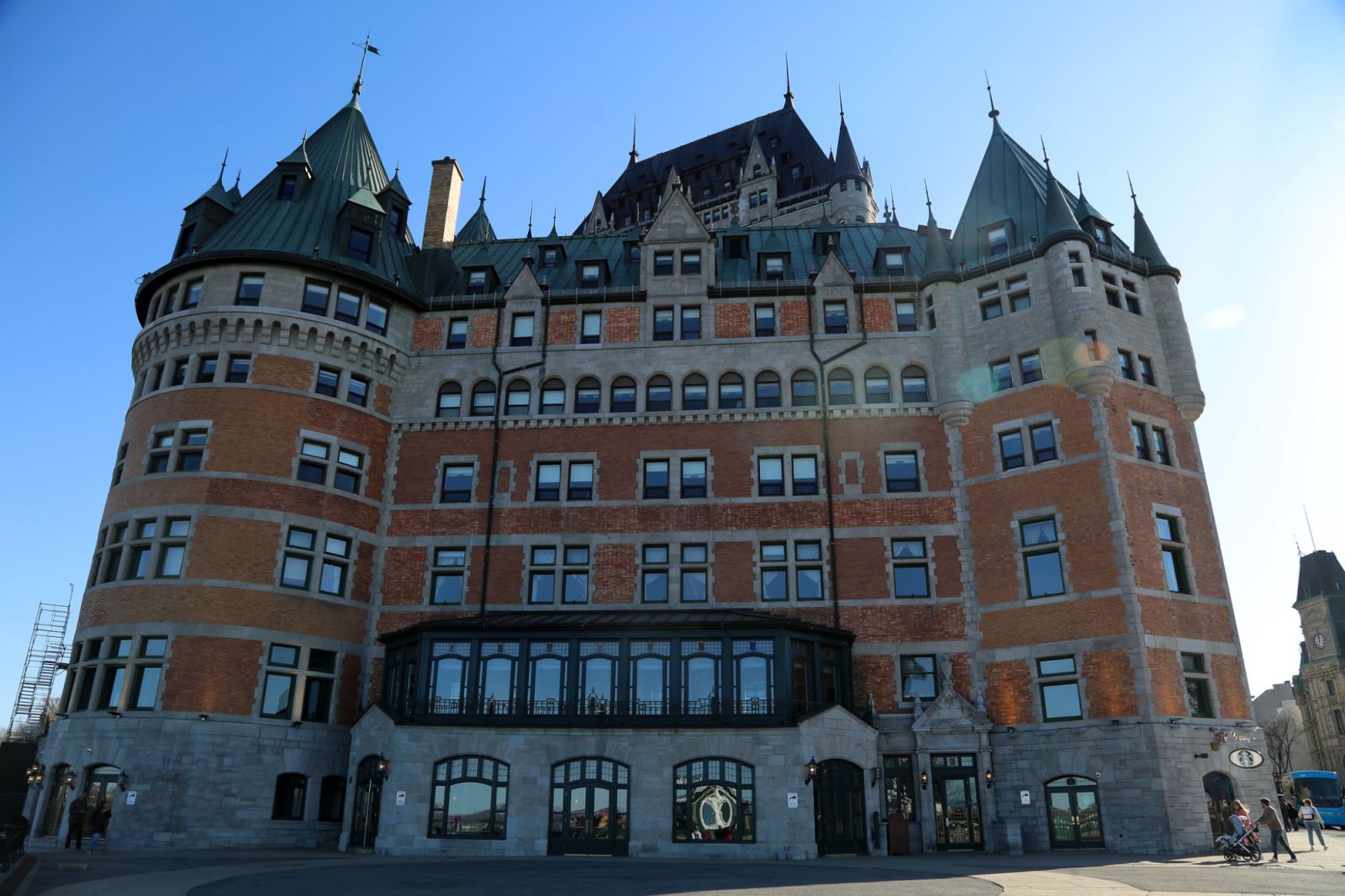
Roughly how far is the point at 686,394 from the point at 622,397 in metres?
2.70

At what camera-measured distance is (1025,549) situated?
108ft

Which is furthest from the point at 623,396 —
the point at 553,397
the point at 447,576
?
the point at 447,576

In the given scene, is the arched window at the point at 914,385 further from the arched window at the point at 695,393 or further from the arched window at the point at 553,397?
the arched window at the point at 553,397

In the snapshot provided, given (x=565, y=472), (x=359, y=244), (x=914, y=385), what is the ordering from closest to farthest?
1. (x=565, y=472)
2. (x=914, y=385)
3. (x=359, y=244)

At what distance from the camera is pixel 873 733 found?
3080 cm

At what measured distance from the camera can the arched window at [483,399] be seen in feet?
126

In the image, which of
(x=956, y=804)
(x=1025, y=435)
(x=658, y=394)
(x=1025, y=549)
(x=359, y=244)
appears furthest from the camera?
(x=359, y=244)

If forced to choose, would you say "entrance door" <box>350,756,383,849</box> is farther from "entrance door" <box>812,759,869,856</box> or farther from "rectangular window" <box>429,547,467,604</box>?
"entrance door" <box>812,759,869,856</box>

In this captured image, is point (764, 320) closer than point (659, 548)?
No

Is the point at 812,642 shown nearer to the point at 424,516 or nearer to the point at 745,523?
the point at 745,523

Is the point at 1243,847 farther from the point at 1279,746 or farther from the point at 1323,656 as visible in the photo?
the point at 1323,656

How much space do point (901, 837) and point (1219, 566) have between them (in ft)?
50.1

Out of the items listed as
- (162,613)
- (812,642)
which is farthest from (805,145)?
(162,613)

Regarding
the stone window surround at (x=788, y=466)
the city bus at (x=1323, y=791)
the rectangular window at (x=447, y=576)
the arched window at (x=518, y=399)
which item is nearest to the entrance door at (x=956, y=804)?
the stone window surround at (x=788, y=466)
